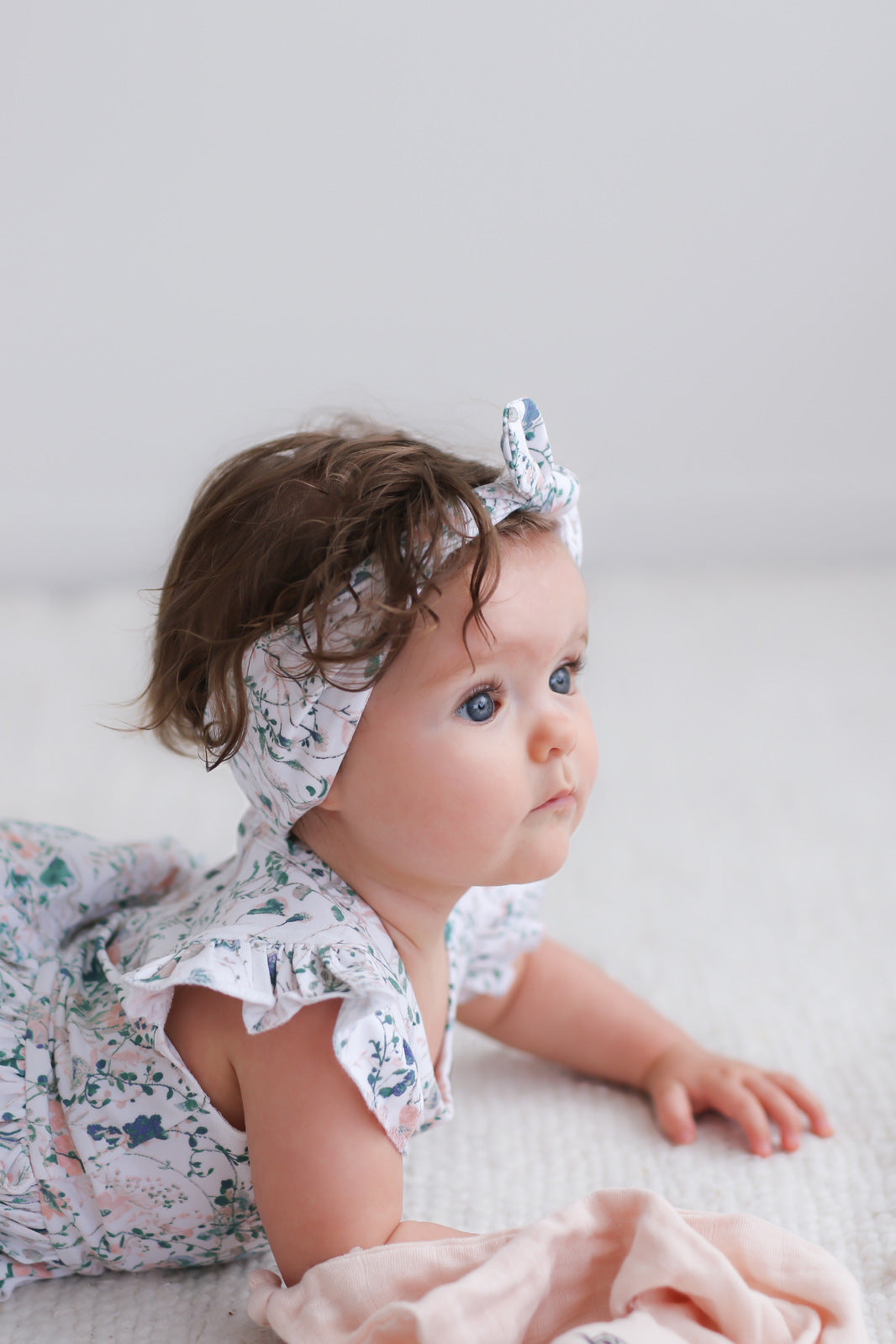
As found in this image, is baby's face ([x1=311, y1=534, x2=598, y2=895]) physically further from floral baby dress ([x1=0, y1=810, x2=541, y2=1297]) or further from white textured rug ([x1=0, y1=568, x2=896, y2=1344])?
white textured rug ([x1=0, y1=568, x2=896, y2=1344])

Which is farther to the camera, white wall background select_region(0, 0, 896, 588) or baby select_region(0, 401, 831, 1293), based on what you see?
white wall background select_region(0, 0, 896, 588)

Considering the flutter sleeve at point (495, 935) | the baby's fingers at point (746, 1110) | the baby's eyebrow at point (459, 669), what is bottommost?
the baby's fingers at point (746, 1110)

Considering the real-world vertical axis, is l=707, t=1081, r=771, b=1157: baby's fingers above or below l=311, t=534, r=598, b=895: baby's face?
below

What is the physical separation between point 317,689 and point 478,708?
88 millimetres

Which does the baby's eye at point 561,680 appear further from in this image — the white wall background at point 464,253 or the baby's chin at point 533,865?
the white wall background at point 464,253

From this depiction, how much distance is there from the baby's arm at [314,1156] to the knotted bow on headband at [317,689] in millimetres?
125

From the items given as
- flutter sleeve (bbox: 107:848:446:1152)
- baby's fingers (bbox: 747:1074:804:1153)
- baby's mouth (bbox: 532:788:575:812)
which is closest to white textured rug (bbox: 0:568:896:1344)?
baby's fingers (bbox: 747:1074:804:1153)

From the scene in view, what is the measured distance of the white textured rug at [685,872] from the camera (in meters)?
0.78

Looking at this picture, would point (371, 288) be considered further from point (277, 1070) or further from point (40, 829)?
point (277, 1070)

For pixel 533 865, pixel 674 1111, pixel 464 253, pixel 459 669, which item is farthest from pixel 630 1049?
pixel 464 253

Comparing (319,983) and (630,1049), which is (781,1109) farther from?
(319,983)

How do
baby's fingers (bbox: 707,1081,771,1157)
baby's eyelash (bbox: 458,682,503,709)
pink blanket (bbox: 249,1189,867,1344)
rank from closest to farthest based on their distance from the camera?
pink blanket (bbox: 249,1189,867,1344), baby's eyelash (bbox: 458,682,503,709), baby's fingers (bbox: 707,1081,771,1157)

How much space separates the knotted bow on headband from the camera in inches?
26.4

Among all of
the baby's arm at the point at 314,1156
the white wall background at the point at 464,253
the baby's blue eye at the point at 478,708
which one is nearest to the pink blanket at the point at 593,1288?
the baby's arm at the point at 314,1156
